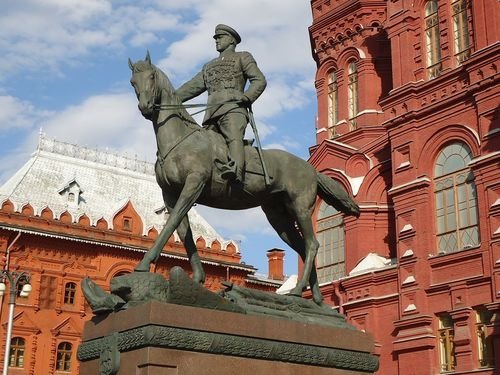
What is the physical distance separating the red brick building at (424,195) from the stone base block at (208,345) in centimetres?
1540

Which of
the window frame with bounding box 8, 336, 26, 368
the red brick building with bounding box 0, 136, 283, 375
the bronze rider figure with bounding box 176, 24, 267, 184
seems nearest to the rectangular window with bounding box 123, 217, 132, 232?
the red brick building with bounding box 0, 136, 283, 375

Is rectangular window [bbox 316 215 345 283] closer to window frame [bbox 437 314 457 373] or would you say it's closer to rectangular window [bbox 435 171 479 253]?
rectangular window [bbox 435 171 479 253]

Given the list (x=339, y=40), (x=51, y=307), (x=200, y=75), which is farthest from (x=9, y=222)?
(x=200, y=75)

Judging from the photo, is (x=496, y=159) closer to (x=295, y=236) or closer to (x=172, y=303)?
(x=295, y=236)

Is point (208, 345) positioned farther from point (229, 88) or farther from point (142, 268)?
point (229, 88)

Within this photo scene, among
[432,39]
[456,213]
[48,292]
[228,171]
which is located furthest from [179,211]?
[48,292]

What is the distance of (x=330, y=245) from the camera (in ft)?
104

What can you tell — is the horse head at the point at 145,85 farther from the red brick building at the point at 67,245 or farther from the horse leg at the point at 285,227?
the red brick building at the point at 67,245

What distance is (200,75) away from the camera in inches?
414

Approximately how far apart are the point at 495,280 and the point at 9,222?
24.6 meters

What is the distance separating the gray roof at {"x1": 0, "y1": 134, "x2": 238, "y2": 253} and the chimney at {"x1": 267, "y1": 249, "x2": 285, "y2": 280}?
163 inches

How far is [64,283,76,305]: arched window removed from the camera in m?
39.7

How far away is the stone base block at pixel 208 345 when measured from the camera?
25.7ft

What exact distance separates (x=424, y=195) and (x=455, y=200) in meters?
1.21
